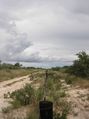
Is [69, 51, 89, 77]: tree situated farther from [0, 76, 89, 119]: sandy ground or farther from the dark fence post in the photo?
the dark fence post

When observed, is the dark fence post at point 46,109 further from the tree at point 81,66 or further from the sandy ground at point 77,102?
the tree at point 81,66

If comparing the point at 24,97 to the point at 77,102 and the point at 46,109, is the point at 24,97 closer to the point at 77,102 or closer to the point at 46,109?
the point at 77,102

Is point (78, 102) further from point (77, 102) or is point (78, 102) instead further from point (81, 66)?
point (81, 66)

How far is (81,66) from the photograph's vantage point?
2853 centimetres

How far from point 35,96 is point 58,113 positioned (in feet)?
7.89

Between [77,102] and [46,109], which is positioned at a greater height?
[46,109]

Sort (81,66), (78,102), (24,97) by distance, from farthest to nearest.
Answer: (81,66) → (78,102) → (24,97)

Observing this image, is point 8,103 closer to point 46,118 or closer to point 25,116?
point 25,116

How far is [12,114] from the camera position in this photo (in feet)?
48.4

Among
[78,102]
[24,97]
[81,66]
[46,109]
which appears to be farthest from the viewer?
[81,66]

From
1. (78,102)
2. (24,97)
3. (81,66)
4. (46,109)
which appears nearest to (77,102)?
(78,102)

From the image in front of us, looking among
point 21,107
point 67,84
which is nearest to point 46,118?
point 21,107

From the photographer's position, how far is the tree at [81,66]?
28312 mm

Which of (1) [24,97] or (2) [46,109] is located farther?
(1) [24,97]
